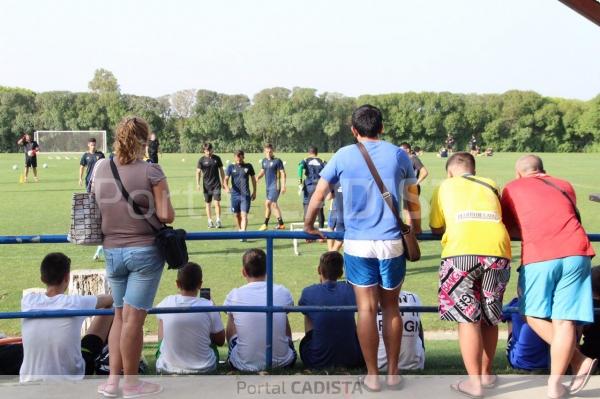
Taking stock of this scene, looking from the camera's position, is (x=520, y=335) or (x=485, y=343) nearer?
(x=485, y=343)

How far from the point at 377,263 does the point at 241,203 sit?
9805 millimetres

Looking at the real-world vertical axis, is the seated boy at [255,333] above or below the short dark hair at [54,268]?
below

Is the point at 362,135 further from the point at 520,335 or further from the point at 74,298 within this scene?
the point at 74,298

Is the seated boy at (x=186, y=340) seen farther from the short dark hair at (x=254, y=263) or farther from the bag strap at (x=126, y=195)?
the bag strap at (x=126, y=195)

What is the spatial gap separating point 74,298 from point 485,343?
8.77ft

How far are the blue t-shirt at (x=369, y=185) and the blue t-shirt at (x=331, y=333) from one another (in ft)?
2.67

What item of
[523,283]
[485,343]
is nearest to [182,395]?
[485,343]

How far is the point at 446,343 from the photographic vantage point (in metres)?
6.97

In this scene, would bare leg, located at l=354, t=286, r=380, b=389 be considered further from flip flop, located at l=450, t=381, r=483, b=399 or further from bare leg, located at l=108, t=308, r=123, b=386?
bare leg, located at l=108, t=308, r=123, b=386

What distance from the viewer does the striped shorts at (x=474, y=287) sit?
4078 millimetres

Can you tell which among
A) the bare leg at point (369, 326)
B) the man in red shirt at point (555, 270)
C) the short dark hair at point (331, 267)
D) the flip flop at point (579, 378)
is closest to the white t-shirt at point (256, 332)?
the short dark hair at point (331, 267)

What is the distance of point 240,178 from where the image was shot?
14141mm

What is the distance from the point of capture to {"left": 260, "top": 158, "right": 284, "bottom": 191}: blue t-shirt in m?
15.3

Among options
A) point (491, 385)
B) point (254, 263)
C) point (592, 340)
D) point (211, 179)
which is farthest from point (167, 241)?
point (211, 179)
